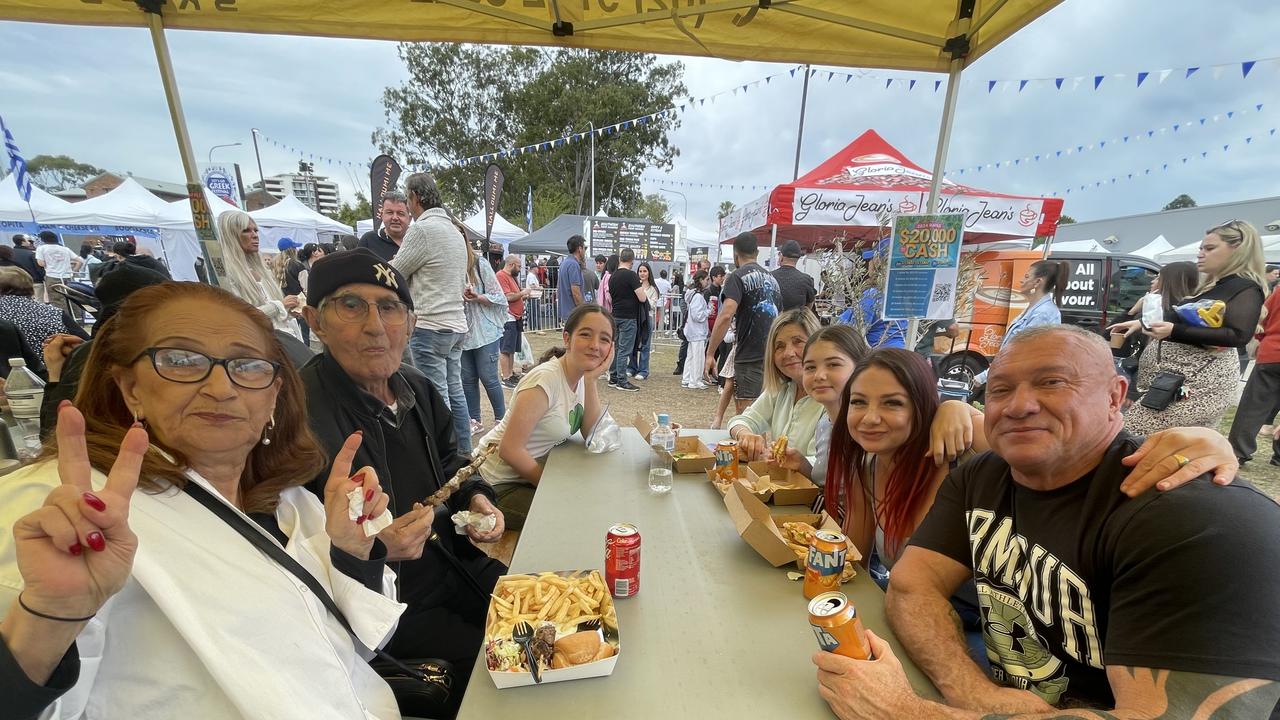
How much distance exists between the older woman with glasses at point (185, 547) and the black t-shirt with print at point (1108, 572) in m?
1.64

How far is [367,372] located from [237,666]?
1.11 m

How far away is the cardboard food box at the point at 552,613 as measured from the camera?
45.4 inches

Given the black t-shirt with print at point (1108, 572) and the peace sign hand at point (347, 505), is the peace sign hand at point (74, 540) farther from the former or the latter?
the black t-shirt with print at point (1108, 572)

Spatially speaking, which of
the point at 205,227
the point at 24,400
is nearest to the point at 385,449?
the point at 205,227

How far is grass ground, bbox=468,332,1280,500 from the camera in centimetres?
495

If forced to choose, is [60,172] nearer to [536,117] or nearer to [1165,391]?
[536,117]

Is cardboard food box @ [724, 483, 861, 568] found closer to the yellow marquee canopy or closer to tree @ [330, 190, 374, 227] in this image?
the yellow marquee canopy

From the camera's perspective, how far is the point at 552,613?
1.32 m

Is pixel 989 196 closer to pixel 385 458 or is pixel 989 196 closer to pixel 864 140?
pixel 864 140

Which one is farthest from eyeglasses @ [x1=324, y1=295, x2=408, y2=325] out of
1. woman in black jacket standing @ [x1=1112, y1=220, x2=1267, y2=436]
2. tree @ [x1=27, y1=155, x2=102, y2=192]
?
tree @ [x1=27, y1=155, x2=102, y2=192]

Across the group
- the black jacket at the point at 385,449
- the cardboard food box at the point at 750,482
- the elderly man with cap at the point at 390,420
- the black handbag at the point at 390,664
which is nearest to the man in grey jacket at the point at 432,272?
the black jacket at the point at 385,449

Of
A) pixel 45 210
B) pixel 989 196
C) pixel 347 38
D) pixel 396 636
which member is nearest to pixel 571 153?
pixel 45 210

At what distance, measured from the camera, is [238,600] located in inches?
39.3

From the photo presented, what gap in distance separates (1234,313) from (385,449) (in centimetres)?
538
